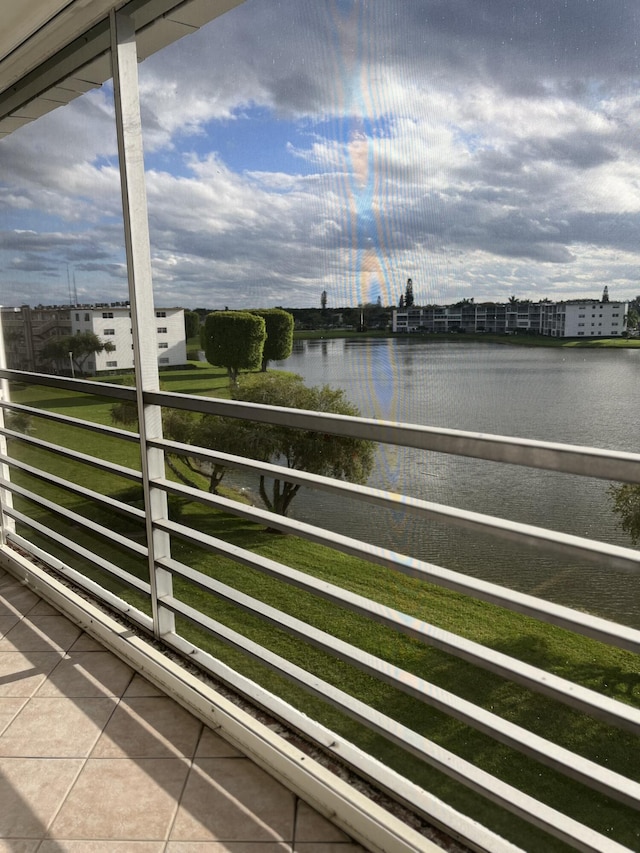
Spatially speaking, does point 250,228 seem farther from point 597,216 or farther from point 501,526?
point 501,526

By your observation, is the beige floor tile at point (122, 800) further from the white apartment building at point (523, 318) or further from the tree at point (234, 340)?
the tree at point (234, 340)

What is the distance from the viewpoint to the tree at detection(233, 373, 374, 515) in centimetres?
236

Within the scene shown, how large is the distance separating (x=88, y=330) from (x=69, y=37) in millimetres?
1270

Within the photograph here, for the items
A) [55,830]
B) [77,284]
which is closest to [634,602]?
[55,830]

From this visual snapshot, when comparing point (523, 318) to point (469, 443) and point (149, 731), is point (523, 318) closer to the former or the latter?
point (469, 443)

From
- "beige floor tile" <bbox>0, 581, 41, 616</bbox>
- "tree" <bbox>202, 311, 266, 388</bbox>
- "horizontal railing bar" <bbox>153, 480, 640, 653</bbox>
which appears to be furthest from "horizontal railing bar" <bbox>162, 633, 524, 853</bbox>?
"tree" <bbox>202, 311, 266, 388</bbox>

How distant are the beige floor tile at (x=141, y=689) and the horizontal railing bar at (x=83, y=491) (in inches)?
22.8

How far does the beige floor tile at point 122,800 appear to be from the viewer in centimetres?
145

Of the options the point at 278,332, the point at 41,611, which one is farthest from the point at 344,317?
the point at 41,611

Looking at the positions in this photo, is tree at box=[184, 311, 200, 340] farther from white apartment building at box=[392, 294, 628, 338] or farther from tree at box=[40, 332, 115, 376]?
white apartment building at box=[392, 294, 628, 338]

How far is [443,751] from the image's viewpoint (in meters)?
1.28

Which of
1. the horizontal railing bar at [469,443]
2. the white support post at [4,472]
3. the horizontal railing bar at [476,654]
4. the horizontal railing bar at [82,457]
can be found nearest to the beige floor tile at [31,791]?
the horizontal railing bar at [476,654]

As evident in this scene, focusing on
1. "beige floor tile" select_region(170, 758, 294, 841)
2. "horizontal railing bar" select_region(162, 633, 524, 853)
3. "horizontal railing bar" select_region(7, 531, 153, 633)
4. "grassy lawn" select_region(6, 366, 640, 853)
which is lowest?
"grassy lawn" select_region(6, 366, 640, 853)

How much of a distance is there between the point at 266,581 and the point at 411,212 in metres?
4.82
